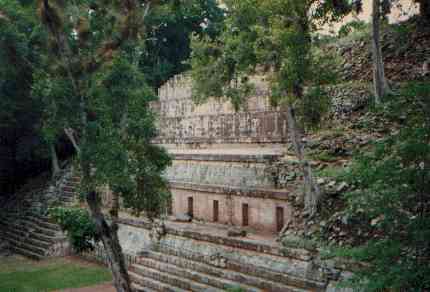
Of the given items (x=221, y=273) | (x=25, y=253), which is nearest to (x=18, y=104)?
(x=25, y=253)

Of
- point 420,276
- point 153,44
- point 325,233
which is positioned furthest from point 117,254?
point 153,44

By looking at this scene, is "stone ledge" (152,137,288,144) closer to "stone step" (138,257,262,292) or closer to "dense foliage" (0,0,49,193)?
"stone step" (138,257,262,292)

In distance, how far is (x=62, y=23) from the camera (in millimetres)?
9211

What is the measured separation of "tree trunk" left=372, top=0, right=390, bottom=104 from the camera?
11680mm

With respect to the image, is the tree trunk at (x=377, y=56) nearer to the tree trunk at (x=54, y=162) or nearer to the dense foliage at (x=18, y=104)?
the dense foliage at (x=18, y=104)

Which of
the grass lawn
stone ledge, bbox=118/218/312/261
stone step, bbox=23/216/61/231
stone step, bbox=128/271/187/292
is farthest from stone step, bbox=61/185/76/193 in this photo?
stone step, bbox=128/271/187/292

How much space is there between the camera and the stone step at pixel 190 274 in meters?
9.96

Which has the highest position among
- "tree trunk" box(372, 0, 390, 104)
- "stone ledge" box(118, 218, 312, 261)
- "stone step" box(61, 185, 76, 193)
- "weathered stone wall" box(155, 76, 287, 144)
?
"tree trunk" box(372, 0, 390, 104)

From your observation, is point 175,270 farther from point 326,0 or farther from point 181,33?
point 181,33

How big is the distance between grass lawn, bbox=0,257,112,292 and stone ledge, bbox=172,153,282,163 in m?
4.14

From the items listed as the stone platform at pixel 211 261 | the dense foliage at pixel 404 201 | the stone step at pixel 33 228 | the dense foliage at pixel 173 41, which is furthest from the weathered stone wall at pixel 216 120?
the dense foliage at pixel 404 201

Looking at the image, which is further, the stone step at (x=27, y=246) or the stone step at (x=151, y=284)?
the stone step at (x=27, y=246)

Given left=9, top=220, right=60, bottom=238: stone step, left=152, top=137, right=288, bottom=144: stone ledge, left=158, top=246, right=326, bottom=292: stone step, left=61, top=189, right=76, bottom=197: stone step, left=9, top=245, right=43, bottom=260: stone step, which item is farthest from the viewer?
left=61, top=189, right=76, bottom=197: stone step

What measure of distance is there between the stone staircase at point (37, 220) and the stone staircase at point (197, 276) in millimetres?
5284
